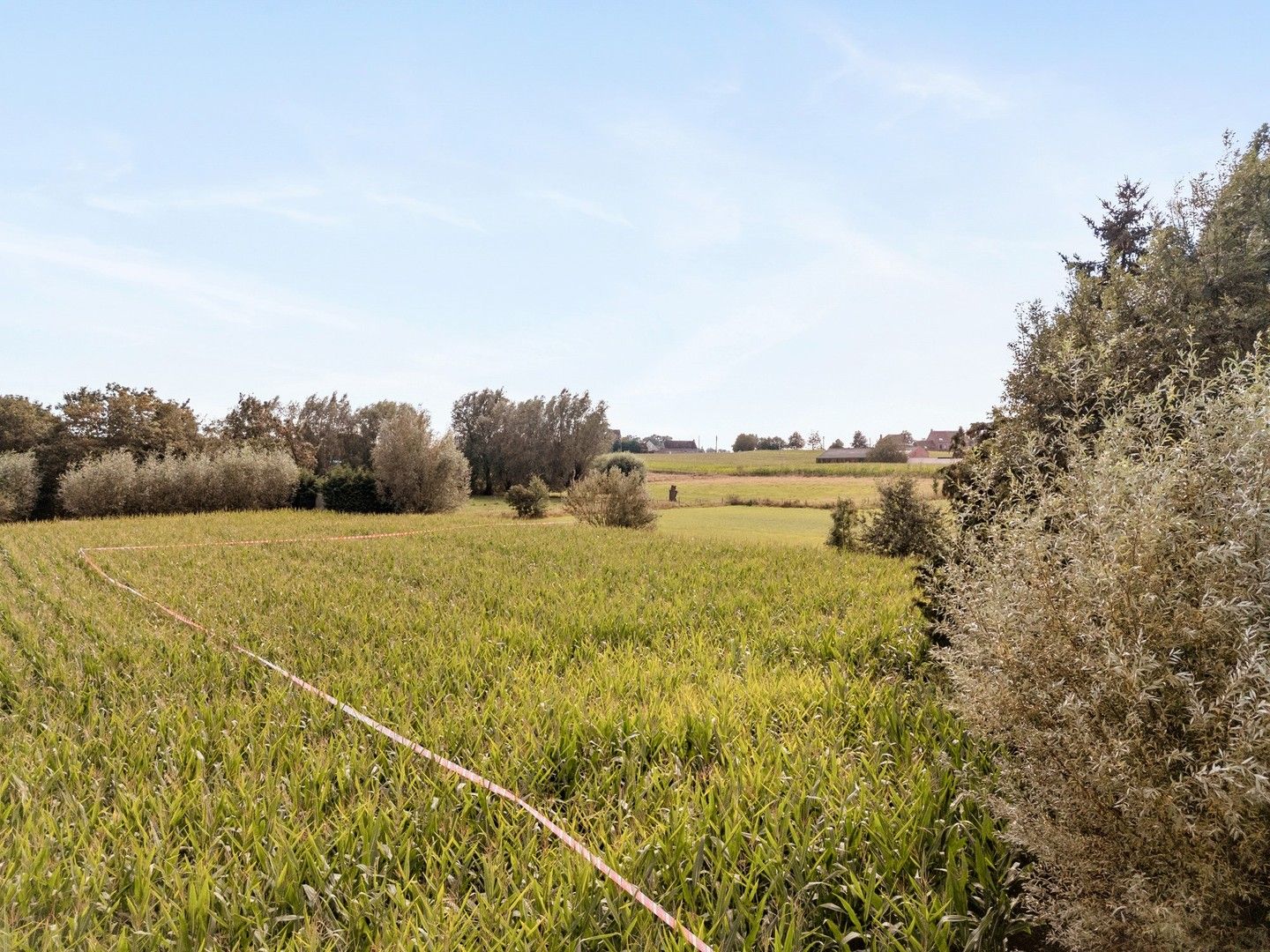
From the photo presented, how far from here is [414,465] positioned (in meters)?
26.9

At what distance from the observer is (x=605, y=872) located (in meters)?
2.47

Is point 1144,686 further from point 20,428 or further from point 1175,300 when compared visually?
point 20,428

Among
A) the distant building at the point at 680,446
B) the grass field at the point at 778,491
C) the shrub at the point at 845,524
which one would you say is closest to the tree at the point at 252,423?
the grass field at the point at 778,491

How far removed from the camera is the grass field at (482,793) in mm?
2342

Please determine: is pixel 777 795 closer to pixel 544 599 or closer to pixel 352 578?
pixel 544 599

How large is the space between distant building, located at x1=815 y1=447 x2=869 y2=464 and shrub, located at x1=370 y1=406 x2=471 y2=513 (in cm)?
4138

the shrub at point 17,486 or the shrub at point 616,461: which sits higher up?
the shrub at point 616,461

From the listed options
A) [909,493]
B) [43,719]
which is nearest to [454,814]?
[43,719]

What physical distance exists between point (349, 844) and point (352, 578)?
21.7 ft

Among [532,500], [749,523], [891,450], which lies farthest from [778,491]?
[891,450]

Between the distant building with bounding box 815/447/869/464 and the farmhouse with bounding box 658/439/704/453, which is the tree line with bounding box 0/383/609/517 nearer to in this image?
the distant building with bounding box 815/447/869/464

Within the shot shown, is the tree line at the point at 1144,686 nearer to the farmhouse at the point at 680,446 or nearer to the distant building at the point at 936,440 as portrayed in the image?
the distant building at the point at 936,440

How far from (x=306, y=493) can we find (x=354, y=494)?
204 centimetres

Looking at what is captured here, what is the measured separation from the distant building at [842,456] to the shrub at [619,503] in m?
44.6
